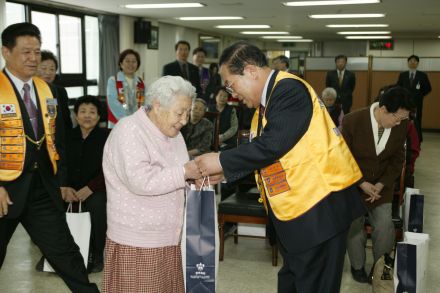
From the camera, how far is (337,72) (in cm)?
926

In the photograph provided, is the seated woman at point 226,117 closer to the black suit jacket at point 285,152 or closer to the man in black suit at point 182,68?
the man in black suit at point 182,68

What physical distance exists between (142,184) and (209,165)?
248 millimetres

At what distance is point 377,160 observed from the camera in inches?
125

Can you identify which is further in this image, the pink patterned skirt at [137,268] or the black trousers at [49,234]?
the black trousers at [49,234]

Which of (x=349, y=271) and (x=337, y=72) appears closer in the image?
(x=349, y=271)

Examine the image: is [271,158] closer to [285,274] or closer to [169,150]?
[169,150]

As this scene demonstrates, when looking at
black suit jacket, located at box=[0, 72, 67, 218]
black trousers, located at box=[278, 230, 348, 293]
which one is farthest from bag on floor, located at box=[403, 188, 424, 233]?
black suit jacket, located at box=[0, 72, 67, 218]

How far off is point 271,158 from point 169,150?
15.9 inches

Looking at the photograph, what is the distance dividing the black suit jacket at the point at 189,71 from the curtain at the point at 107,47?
358cm

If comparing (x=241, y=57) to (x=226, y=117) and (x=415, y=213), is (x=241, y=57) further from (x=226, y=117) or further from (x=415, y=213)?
(x=226, y=117)

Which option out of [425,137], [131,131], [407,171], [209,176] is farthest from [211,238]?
[425,137]

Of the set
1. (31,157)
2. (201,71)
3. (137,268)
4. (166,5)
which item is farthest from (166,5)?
(137,268)

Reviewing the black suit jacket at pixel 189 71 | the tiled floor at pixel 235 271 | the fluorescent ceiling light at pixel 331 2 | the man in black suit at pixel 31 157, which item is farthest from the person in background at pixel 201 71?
the man in black suit at pixel 31 157

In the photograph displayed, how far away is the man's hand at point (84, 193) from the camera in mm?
3480
